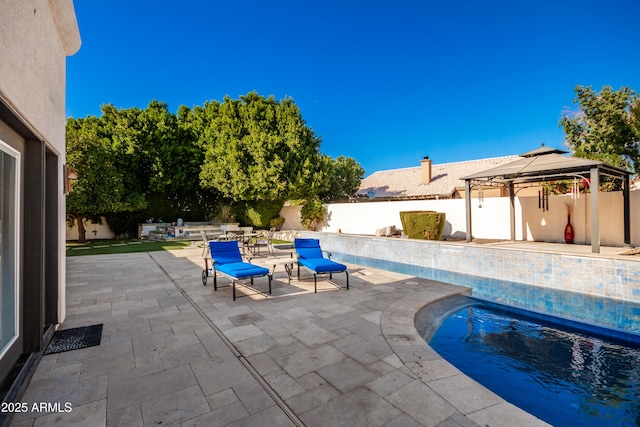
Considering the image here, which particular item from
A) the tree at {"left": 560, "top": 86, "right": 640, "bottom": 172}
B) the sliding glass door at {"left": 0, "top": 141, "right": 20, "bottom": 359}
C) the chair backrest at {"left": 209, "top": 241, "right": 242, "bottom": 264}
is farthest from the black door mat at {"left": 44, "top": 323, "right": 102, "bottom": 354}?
the tree at {"left": 560, "top": 86, "right": 640, "bottom": 172}

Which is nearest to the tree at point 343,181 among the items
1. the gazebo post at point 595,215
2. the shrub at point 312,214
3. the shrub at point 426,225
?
the shrub at point 312,214

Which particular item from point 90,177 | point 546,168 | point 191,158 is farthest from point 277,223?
Answer: point 546,168

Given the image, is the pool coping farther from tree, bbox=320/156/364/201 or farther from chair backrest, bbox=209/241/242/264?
tree, bbox=320/156/364/201

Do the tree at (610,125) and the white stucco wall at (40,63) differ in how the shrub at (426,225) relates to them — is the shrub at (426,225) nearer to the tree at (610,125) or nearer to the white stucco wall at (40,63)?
the tree at (610,125)

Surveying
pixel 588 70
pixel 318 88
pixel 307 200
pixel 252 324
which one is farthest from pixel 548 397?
pixel 318 88

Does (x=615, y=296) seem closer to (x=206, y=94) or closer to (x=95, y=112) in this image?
(x=206, y=94)

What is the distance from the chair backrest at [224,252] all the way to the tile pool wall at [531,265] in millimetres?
6747

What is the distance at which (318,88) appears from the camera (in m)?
25.8

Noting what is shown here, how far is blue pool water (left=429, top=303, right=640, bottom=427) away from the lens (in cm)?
307

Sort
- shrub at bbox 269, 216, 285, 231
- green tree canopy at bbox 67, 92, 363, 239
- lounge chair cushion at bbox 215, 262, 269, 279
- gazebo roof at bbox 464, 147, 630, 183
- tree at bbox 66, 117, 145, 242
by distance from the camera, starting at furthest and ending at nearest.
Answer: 1. shrub at bbox 269, 216, 285, 231
2. green tree canopy at bbox 67, 92, 363, 239
3. tree at bbox 66, 117, 145, 242
4. gazebo roof at bbox 464, 147, 630, 183
5. lounge chair cushion at bbox 215, 262, 269, 279

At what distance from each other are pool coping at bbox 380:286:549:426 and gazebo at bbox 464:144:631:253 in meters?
7.43

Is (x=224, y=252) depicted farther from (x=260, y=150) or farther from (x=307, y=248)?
(x=260, y=150)

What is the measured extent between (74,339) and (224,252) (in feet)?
10.8

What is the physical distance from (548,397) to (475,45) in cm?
1946
